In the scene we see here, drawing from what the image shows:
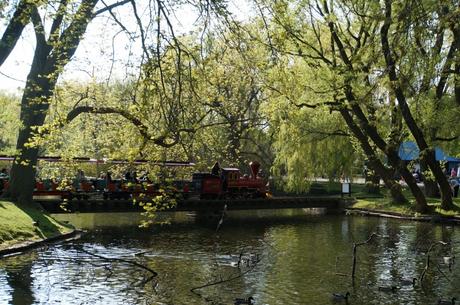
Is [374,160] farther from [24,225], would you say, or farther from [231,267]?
[24,225]

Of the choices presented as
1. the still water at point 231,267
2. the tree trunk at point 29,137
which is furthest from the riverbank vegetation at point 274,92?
the still water at point 231,267

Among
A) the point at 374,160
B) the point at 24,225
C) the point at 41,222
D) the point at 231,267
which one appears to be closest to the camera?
the point at 231,267

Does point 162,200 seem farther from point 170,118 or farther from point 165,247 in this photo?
point 165,247

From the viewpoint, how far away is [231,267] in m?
15.5

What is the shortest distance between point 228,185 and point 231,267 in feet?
57.8

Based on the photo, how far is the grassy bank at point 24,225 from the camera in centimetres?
1791

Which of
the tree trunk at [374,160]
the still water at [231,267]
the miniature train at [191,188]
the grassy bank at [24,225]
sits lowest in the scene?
the still water at [231,267]

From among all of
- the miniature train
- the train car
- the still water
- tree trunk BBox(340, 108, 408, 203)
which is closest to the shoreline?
the still water

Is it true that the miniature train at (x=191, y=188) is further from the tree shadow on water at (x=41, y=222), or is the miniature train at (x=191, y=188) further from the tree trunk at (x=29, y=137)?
the tree shadow on water at (x=41, y=222)

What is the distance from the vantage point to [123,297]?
39.6 ft

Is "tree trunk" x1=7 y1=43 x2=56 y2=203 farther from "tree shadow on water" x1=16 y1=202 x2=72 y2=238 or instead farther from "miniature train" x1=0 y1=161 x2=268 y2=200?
"miniature train" x1=0 y1=161 x2=268 y2=200

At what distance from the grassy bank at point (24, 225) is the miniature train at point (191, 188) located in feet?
11.9

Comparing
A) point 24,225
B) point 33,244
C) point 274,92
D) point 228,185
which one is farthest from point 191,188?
point 33,244

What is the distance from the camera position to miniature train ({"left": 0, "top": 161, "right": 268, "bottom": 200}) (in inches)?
1077
